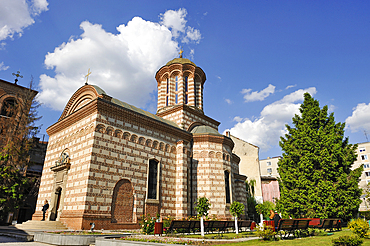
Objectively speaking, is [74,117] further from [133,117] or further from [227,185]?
[227,185]

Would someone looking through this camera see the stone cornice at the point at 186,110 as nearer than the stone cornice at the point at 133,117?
No

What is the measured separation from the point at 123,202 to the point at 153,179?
2.69 metres

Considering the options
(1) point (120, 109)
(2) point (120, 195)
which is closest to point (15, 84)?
(1) point (120, 109)

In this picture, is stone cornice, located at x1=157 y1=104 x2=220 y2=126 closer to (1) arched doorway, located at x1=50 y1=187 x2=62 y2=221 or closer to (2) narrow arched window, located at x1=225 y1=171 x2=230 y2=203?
(2) narrow arched window, located at x1=225 y1=171 x2=230 y2=203

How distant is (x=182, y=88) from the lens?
23.5m

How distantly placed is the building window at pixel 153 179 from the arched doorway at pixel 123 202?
1563 mm

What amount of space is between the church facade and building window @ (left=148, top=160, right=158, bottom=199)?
0.21 ft

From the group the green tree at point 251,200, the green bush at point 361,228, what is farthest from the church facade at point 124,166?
the green tree at point 251,200

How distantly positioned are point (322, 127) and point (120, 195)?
15281 mm

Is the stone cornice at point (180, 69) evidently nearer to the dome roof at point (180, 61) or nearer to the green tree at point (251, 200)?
the dome roof at point (180, 61)

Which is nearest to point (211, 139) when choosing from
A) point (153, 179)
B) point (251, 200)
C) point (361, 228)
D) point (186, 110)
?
point (186, 110)

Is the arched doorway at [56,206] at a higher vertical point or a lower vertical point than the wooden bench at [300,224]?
higher

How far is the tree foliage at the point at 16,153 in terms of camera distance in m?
18.2

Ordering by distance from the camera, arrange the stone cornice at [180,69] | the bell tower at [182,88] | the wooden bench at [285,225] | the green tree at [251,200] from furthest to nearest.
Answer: the green tree at [251,200]
the stone cornice at [180,69]
the bell tower at [182,88]
the wooden bench at [285,225]
